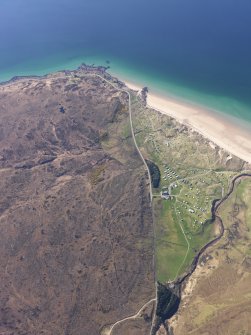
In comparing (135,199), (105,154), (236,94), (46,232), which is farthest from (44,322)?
(236,94)

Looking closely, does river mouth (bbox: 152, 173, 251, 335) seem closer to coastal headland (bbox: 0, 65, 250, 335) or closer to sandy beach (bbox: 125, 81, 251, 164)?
coastal headland (bbox: 0, 65, 250, 335)

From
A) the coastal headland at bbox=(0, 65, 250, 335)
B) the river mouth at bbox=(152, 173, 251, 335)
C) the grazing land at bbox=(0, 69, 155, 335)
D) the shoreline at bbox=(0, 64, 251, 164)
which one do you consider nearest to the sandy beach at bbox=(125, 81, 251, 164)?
the shoreline at bbox=(0, 64, 251, 164)

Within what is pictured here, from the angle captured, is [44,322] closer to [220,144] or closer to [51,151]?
[51,151]

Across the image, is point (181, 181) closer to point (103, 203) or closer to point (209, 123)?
point (103, 203)

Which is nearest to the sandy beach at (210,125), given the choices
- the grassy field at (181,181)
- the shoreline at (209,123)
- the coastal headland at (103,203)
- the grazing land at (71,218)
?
the shoreline at (209,123)

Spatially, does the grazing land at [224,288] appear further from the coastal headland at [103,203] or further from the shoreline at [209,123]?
the shoreline at [209,123]

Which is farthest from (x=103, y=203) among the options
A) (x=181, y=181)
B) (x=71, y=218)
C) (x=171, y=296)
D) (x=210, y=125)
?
(x=210, y=125)
